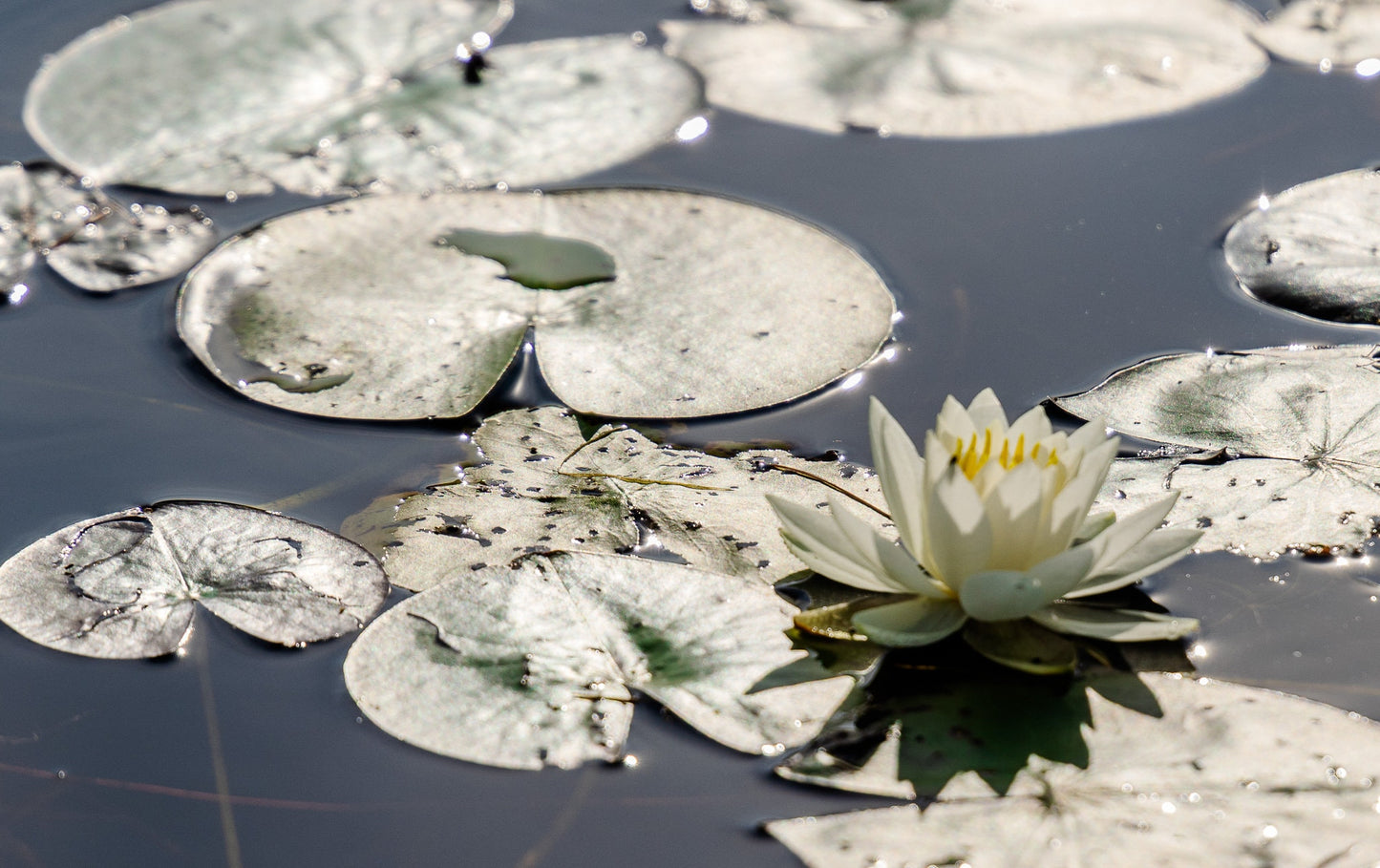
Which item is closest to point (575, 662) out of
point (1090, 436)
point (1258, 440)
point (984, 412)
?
point (984, 412)

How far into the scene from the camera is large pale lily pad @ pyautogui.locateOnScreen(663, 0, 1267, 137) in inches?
119

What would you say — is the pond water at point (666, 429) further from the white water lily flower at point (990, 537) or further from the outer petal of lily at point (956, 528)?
the outer petal of lily at point (956, 528)

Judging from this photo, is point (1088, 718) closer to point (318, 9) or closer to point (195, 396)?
point (195, 396)

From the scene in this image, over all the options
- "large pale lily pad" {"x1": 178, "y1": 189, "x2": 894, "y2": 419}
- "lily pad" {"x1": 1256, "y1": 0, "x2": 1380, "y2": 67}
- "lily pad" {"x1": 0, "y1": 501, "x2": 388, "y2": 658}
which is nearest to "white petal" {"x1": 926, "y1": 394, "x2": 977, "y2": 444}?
"large pale lily pad" {"x1": 178, "y1": 189, "x2": 894, "y2": 419}

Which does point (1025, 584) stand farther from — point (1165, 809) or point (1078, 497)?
point (1165, 809)

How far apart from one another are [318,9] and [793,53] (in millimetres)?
1366

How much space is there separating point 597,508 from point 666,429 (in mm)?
274

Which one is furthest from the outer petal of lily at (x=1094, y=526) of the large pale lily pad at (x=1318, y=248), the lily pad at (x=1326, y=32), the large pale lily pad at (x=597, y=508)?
the lily pad at (x=1326, y=32)

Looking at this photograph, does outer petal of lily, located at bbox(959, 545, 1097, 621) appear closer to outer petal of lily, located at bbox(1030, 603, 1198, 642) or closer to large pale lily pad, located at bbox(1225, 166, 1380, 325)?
outer petal of lily, located at bbox(1030, 603, 1198, 642)

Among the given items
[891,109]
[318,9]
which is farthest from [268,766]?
[318,9]

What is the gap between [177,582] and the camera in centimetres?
175

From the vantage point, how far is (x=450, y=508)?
189cm

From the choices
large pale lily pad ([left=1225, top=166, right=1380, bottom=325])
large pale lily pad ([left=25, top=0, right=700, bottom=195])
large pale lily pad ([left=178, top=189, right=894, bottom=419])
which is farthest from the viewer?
large pale lily pad ([left=25, top=0, right=700, bottom=195])

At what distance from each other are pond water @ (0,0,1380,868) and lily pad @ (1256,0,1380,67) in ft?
0.34
